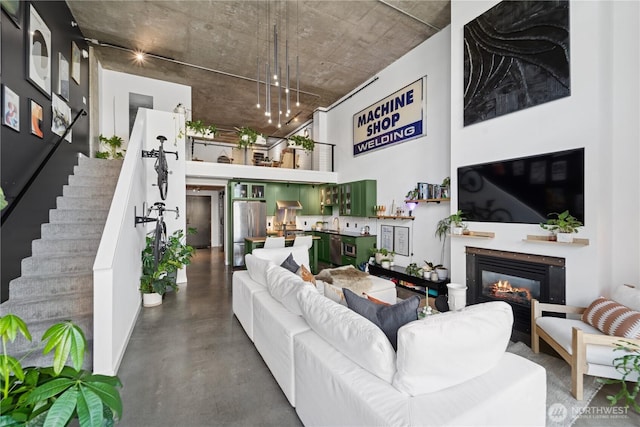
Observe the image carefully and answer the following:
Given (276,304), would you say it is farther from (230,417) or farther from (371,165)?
(371,165)

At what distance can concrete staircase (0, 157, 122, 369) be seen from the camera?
247 cm

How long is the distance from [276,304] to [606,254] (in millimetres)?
3466

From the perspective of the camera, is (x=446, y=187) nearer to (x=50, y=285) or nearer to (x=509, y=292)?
(x=509, y=292)

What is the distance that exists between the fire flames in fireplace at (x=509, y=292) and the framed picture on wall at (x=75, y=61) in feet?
23.8

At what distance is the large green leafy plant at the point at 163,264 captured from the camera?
4.06 m

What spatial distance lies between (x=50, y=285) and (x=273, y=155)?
9.61 m

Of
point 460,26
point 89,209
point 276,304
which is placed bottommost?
point 276,304

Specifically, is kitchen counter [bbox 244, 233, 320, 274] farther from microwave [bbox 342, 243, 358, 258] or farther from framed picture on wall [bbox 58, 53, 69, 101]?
framed picture on wall [bbox 58, 53, 69, 101]

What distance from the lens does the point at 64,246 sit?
3203 mm

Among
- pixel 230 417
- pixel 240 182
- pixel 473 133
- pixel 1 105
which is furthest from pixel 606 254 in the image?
pixel 240 182

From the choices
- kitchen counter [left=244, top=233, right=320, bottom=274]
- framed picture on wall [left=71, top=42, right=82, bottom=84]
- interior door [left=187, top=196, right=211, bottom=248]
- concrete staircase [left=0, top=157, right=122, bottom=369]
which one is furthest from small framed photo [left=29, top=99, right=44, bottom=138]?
interior door [left=187, top=196, right=211, bottom=248]

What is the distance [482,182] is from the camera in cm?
373

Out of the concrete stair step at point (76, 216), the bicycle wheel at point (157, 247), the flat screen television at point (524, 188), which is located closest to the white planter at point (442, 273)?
the flat screen television at point (524, 188)

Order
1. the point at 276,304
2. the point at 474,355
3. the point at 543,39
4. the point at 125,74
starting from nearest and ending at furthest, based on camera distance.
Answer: the point at 474,355
the point at 276,304
the point at 543,39
the point at 125,74
